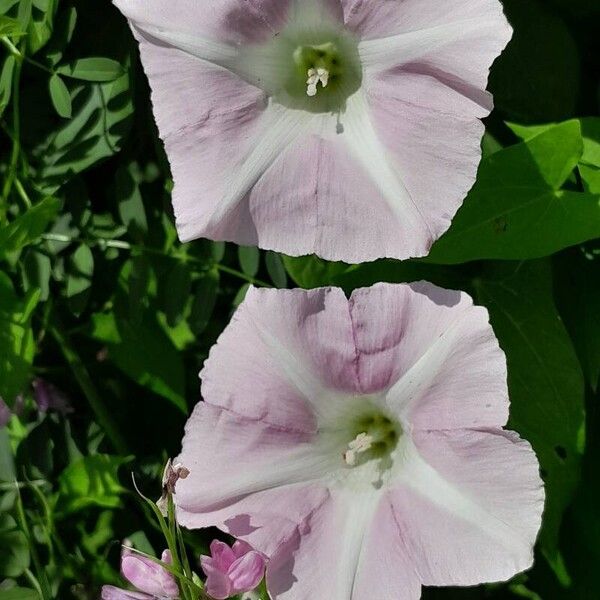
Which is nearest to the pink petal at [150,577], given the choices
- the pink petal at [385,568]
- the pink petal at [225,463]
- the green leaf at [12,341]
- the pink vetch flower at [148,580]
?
the pink vetch flower at [148,580]

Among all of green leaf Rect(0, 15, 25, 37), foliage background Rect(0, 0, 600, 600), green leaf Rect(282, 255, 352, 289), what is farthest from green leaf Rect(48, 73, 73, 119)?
green leaf Rect(282, 255, 352, 289)

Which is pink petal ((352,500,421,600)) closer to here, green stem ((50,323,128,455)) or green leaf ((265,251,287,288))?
green leaf ((265,251,287,288))

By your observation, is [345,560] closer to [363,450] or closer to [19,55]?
[363,450]

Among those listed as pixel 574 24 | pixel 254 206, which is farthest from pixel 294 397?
pixel 574 24

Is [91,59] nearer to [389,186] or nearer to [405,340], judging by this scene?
[389,186]

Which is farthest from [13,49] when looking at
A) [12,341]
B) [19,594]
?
[19,594]

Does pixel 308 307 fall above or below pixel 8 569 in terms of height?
above
